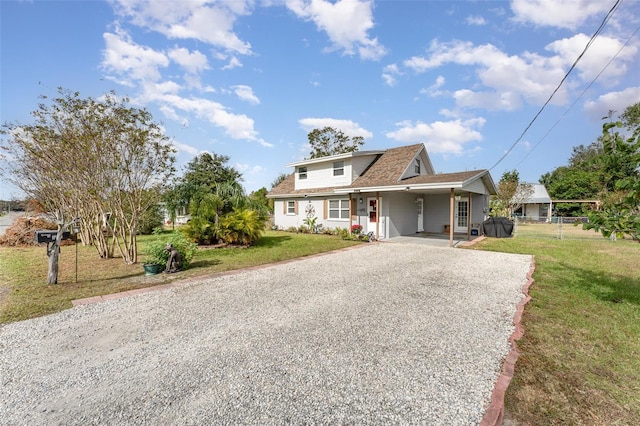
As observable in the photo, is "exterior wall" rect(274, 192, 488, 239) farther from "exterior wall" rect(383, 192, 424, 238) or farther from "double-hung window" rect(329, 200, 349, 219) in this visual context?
"double-hung window" rect(329, 200, 349, 219)

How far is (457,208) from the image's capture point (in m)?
17.0

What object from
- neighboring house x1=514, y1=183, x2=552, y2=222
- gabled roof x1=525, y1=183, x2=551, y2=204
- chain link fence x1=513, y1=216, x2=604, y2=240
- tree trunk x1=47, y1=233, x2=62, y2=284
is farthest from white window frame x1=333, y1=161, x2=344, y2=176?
neighboring house x1=514, y1=183, x2=552, y2=222

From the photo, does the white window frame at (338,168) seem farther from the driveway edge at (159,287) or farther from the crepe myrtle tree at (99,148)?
the crepe myrtle tree at (99,148)

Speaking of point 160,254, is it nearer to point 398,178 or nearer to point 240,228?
point 240,228

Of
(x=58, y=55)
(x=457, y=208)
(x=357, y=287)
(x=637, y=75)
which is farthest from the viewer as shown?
(x=457, y=208)

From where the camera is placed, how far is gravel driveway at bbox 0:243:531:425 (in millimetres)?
2311

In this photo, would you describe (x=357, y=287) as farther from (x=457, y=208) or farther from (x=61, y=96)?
(x=457, y=208)

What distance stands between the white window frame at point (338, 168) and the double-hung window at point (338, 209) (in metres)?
1.82

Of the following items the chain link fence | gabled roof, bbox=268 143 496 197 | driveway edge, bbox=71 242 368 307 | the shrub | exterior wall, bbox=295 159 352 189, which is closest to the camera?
driveway edge, bbox=71 242 368 307

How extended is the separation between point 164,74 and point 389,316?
10.4m

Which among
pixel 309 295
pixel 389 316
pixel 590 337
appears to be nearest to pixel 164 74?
pixel 309 295

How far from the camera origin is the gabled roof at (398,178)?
11.6 metres

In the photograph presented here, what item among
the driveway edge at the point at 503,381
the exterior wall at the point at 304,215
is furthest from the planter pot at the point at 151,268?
the exterior wall at the point at 304,215

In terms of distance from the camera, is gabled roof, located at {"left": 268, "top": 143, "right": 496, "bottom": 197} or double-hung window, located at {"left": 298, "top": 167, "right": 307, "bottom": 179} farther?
double-hung window, located at {"left": 298, "top": 167, "right": 307, "bottom": 179}
